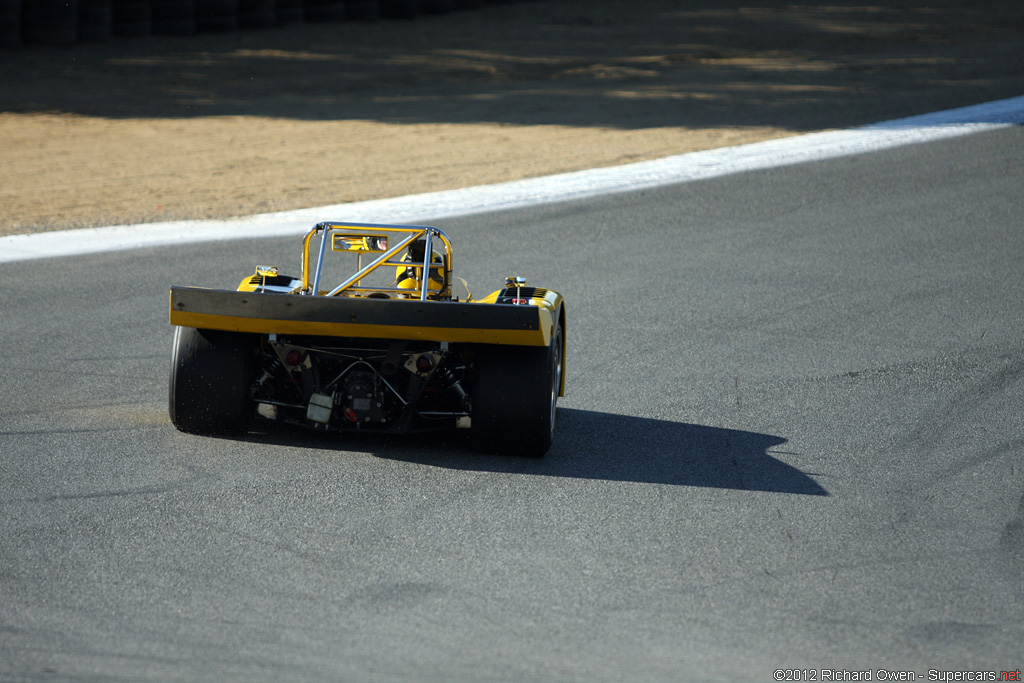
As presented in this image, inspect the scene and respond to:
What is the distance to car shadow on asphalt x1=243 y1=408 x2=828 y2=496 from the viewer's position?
6125 millimetres

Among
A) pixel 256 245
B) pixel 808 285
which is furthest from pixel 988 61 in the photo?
pixel 256 245

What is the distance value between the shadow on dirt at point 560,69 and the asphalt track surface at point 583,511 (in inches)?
381

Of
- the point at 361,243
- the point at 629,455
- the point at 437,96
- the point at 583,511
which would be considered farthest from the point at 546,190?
the point at 583,511

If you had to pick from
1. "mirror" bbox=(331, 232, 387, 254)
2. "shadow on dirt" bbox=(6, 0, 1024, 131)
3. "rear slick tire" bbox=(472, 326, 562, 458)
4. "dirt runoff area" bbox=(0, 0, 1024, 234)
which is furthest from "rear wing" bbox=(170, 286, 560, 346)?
"shadow on dirt" bbox=(6, 0, 1024, 131)

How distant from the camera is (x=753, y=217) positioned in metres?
13.4

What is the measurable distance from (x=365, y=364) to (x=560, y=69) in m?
18.4

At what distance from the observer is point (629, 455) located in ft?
21.4

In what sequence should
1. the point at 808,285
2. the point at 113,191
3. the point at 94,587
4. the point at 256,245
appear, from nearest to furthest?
the point at 94,587 → the point at 808,285 → the point at 256,245 → the point at 113,191

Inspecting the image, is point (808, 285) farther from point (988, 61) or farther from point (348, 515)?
point (988, 61)

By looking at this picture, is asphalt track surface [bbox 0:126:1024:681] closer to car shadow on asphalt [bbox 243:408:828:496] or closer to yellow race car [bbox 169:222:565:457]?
car shadow on asphalt [bbox 243:408:828:496]

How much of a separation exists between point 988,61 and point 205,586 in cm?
2282

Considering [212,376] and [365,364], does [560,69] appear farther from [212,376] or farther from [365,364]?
[212,376]

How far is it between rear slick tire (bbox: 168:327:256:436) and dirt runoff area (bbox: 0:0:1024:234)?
7.13m

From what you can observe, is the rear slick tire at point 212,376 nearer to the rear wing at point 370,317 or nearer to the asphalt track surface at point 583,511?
the asphalt track surface at point 583,511
